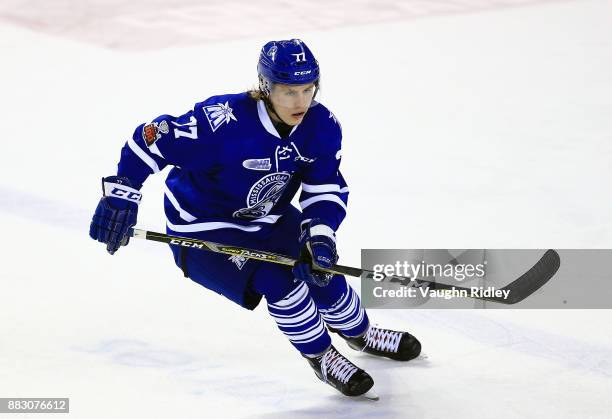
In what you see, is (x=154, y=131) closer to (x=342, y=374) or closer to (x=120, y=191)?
(x=120, y=191)

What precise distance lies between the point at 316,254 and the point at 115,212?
2.14ft

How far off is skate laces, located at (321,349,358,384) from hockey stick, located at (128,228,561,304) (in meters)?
0.28

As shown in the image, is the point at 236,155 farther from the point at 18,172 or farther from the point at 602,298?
the point at 18,172

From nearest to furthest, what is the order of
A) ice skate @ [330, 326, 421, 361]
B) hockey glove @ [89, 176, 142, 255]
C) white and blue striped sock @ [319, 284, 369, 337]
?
1. hockey glove @ [89, 176, 142, 255]
2. white and blue striped sock @ [319, 284, 369, 337]
3. ice skate @ [330, 326, 421, 361]

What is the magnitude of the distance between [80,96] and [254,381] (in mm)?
3321

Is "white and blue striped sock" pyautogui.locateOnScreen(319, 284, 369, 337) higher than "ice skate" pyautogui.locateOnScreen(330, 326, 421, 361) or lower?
higher

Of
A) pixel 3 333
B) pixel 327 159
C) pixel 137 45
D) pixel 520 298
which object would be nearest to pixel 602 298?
pixel 520 298

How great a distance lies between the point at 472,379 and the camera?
382cm

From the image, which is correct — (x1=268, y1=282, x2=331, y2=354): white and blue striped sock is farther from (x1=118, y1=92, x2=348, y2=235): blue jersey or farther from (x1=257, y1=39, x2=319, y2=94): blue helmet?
(x1=257, y1=39, x2=319, y2=94): blue helmet

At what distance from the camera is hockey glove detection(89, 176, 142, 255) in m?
3.56

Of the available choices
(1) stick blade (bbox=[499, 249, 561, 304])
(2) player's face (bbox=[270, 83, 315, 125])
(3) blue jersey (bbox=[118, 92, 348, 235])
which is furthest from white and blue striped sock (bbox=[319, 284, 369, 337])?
(2) player's face (bbox=[270, 83, 315, 125])

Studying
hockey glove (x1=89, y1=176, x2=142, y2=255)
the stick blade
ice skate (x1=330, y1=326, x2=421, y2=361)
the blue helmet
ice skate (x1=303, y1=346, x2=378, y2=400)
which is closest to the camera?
the blue helmet

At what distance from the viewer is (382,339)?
401cm

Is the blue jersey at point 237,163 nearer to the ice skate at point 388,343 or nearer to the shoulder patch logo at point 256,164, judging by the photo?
the shoulder patch logo at point 256,164
